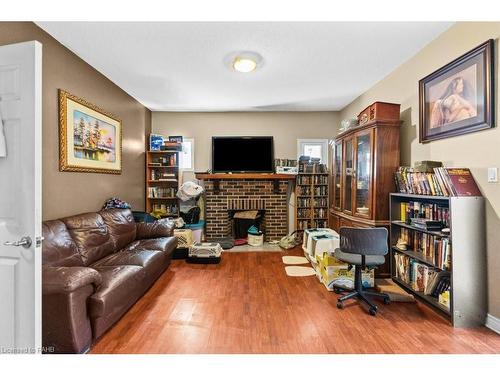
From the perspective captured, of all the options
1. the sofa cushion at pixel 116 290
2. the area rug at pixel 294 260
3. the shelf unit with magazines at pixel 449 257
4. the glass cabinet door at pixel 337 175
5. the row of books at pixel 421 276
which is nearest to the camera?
the sofa cushion at pixel 116 290

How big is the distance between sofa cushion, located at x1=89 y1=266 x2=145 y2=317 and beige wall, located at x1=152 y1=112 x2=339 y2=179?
9.67 ft

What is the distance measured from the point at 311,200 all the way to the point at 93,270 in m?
3.82

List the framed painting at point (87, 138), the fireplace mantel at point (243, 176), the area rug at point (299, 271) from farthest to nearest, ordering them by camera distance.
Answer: the fireplace mantel at point (243, 176) → the area rug at point (299, 271) → the framed painting at point (87, 138)

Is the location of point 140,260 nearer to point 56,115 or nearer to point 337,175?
point 56,115

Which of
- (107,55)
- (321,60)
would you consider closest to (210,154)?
(107,55)

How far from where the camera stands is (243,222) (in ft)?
16.5

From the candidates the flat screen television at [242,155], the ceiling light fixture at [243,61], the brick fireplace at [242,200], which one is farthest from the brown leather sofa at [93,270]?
the ceiling light fixture at [243,61]

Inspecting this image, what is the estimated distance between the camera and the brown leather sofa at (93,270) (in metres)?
1.57

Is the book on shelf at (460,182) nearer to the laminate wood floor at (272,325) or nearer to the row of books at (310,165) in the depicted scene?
the laminate wood floor at (272,325)

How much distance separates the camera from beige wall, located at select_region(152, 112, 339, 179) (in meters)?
5.00

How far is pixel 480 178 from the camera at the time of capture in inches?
80.0

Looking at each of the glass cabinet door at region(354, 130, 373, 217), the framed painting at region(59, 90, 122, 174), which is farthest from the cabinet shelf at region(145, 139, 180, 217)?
the glass cabinet door at region(354, 130, 373, 217)

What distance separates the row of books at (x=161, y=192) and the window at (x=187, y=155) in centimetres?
55

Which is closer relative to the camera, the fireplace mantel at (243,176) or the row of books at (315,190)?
the fireplace mantel at (243,176)
